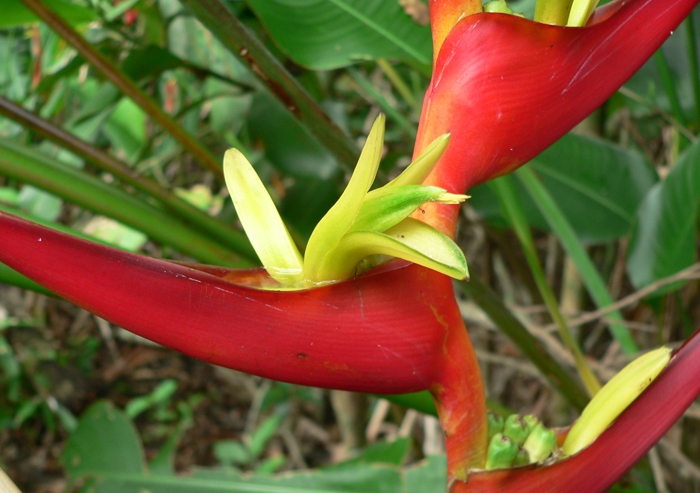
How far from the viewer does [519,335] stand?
17.3 inches

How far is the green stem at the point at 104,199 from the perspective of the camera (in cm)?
42

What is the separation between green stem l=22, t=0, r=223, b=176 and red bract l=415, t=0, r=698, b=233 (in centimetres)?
35

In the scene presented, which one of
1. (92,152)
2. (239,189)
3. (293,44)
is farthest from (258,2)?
(239,189)

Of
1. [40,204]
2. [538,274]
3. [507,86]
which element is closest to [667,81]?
[538,274]

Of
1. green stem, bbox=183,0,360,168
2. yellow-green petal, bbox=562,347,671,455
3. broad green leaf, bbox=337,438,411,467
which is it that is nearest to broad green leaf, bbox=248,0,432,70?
green stem, bbox=183,0,360,168

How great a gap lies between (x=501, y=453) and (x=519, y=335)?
230 millimetres

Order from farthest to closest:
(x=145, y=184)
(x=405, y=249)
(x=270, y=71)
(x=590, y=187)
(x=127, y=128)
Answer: (x=127, y=128)
(x=590, y=187)
(x=145, y=184)
(x=270, y=71)
(x=405, y=249)

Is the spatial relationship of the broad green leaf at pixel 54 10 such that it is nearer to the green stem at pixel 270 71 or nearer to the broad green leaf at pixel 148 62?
the broad green leaf at pixel 148 62

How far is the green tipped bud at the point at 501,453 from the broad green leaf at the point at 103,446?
51 centimetres

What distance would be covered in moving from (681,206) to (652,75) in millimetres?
191

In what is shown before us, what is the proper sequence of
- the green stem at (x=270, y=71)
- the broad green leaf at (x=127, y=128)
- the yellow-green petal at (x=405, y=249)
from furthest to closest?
the broad green leaf at (x=127, y=128) → the green stem at (x=270, y=71) → the yellow-green petal at (x=405, y=249)

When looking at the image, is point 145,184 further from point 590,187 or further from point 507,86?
point 590,187

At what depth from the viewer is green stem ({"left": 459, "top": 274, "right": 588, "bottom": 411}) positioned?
426 mm

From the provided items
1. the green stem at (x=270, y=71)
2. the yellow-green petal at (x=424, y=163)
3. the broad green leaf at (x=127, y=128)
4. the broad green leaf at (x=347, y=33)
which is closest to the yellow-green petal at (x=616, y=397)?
the yellow-green petal at (x=424, y=163)
